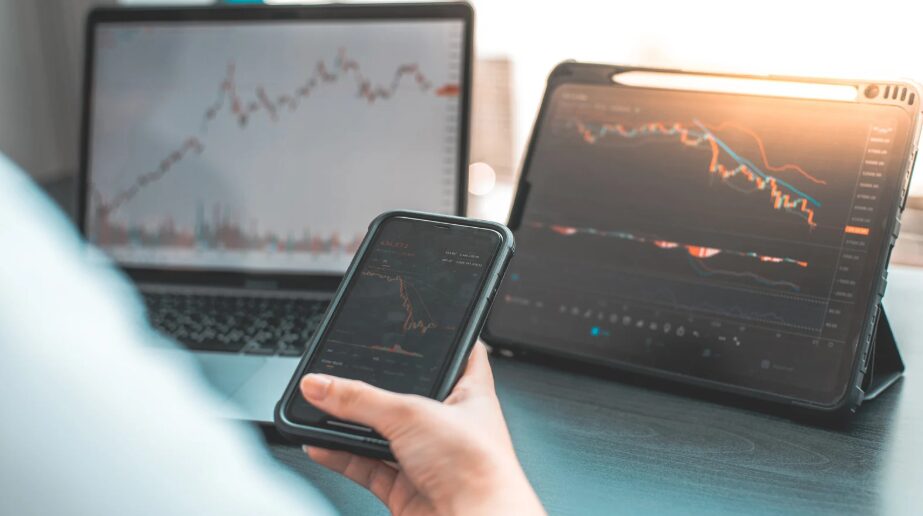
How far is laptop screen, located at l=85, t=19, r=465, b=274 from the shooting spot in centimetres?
87

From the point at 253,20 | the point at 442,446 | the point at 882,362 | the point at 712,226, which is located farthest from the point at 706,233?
the point at 253,20

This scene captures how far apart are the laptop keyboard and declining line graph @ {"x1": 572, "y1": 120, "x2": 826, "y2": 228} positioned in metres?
0.34

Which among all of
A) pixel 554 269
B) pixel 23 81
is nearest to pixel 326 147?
pixel 554 269

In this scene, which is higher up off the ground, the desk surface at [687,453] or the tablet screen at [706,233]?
the tablet screen at [706,233]

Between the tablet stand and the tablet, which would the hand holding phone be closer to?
the tablet

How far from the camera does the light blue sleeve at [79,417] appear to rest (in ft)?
1.01

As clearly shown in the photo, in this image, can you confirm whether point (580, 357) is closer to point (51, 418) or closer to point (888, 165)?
point (888, 165)

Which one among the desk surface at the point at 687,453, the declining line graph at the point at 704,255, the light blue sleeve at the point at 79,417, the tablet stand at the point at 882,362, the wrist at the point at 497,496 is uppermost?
the light blue sleeve at the point at 79,417

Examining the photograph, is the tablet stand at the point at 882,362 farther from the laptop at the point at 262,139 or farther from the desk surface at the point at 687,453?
the laptop at the point at 262,139

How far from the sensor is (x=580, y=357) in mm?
655

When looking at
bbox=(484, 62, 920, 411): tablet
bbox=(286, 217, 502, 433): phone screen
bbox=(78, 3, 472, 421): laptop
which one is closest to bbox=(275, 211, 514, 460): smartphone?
bbox=(286, 217, 502, 433): phone screen

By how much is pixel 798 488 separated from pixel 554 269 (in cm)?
26

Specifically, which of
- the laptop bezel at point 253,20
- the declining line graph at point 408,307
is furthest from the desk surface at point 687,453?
the laptop bezel at point 253,20

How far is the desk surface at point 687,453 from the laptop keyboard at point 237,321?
184mm
